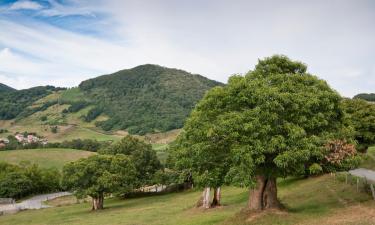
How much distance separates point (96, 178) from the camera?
2630 inches

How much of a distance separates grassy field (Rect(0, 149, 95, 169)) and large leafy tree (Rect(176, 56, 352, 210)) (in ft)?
483

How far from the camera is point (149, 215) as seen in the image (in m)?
47.8

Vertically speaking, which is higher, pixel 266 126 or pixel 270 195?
pixel 266 126

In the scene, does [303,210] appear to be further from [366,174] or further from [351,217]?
[366,174]

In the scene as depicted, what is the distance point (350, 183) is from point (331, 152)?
13575mm

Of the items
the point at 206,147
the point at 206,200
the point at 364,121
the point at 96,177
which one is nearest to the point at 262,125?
the point at 206,147

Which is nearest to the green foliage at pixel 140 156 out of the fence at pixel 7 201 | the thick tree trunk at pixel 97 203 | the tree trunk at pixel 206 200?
the thick tree trunk at pixel 97 203

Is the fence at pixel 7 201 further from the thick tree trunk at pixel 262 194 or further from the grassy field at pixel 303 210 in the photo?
the thick tree trunk at pixel 262 194

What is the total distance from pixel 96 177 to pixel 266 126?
44709 millimetres

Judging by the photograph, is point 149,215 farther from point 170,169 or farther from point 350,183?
point 170,169

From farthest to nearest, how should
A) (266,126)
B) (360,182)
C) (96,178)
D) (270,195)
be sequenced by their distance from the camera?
(96,178) < (360,182) < (270,195) < (266,126)

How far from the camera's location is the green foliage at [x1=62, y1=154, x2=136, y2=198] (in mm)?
65688

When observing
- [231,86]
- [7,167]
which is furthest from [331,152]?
[7,167]

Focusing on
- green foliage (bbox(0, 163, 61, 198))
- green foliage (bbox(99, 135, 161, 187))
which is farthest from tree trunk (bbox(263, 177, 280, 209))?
green foliage (bbox(0, 163, 61, 198))
